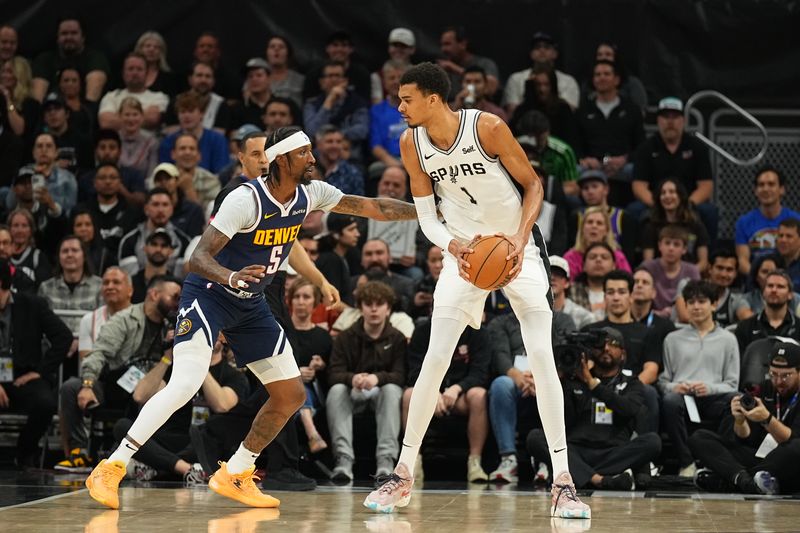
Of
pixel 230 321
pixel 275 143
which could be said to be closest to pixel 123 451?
pixel 230 321

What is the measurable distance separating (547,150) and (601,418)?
368cm

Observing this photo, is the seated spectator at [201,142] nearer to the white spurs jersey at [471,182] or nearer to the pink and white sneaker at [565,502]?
the white spurs jersey at [471,182]

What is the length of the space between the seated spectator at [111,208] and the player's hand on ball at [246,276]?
5.44 metres

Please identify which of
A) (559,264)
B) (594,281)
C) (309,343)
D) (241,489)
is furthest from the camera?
(594,281)

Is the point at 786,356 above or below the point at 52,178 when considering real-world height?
below

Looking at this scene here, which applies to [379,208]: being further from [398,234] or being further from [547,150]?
[547,150]

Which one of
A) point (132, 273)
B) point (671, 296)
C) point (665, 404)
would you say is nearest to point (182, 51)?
point (132, 273)

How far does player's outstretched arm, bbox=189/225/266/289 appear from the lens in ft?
20.9

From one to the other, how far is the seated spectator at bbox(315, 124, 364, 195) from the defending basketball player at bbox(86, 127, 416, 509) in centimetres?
462

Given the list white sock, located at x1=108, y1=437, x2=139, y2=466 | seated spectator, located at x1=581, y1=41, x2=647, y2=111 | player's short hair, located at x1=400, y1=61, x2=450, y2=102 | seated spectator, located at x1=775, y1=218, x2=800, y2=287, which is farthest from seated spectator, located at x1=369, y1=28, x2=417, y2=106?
white sock, located at x1=108, y1=437, x2=139, y2=466

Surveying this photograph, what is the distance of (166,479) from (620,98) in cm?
594

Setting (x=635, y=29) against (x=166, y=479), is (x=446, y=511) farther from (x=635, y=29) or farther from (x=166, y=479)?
(x=635, y=29)

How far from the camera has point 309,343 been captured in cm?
968

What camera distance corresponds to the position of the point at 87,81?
1344 centimetres
